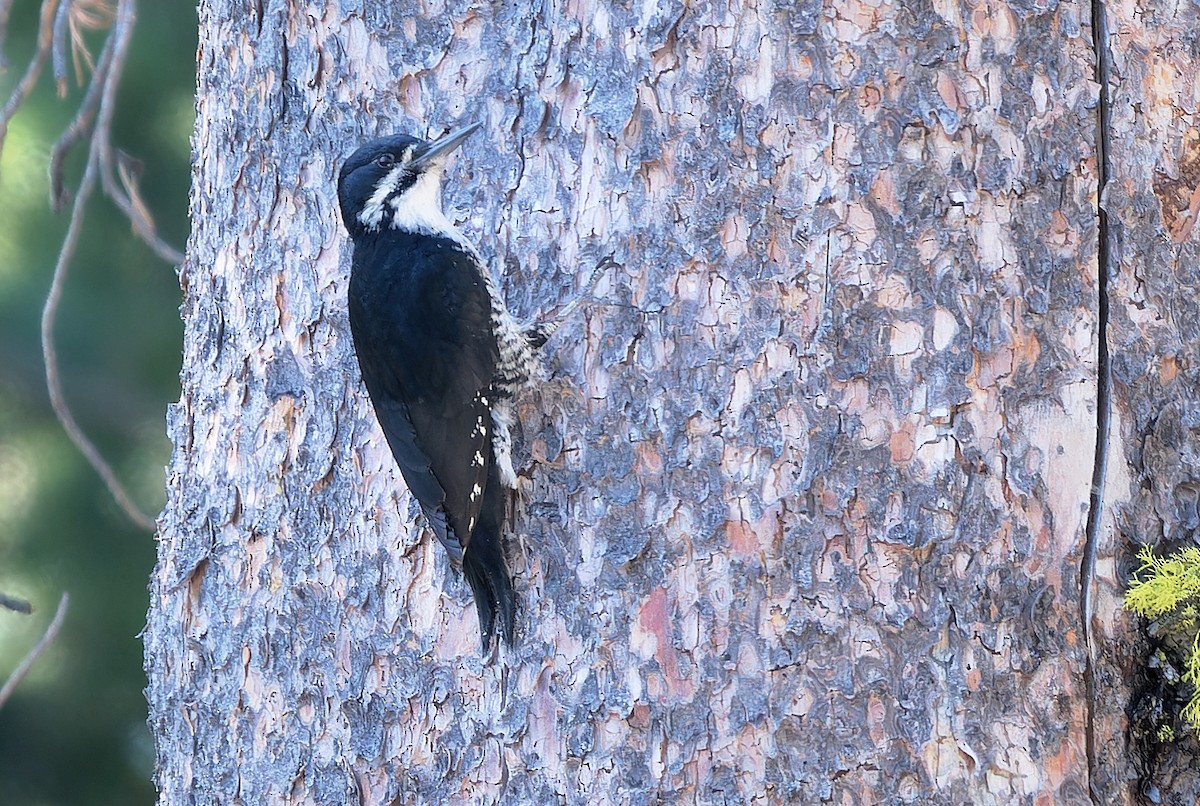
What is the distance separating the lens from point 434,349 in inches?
95.0

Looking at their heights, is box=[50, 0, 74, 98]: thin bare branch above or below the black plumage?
above

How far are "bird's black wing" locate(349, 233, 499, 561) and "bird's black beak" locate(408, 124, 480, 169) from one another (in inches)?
7.7

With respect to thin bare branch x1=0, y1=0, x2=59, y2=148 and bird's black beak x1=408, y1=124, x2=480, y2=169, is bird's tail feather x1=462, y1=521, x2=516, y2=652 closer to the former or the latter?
bird's black beak x1=408, y1=124, x2=480, y2=169

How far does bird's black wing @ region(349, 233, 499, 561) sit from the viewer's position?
2.07 m

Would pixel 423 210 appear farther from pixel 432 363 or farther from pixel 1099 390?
pixel 1099 390

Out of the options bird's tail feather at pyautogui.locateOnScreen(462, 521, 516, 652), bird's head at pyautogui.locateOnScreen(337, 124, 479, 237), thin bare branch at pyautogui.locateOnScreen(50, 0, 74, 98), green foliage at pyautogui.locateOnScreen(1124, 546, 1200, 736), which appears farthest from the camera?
thin bare branch at pyautogui.locateOnScreen(50, 0, 74, 98)

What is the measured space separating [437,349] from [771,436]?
0.81 m

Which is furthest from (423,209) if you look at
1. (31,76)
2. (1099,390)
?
(1099,390)

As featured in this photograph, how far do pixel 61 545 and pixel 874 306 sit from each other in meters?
3.44

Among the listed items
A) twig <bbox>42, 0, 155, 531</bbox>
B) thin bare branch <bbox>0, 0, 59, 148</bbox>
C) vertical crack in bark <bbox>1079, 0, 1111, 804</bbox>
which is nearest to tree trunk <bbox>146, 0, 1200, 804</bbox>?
vertical crack in bark <bbox>1079, 0, 1111, 804</bbox>

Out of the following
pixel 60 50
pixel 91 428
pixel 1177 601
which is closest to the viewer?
pixel 1177 601

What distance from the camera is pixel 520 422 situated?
2.09m

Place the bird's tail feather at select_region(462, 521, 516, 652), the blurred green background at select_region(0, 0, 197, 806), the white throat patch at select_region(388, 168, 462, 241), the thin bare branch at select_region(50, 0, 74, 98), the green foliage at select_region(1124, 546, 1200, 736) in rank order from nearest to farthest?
the green foliage at select_region(1124, 546, 1200, 736) < the bird's tail feather at select_region(462, 521, 516, 652) < the white throat patch at select_region(388, 168, 462, 241) < the thin bare branch at select_region(50, 0, 74, 98) < the blurred green background at select_region(0, 0, 197, 806)

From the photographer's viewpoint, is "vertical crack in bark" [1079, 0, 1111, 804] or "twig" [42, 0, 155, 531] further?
"twig" [42, 0, 155, 531]
